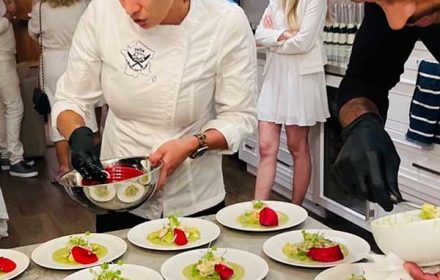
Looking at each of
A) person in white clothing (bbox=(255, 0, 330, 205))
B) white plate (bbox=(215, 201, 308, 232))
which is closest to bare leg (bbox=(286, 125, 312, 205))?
person in white clothing (bbox=(255, 0, 330, 205))

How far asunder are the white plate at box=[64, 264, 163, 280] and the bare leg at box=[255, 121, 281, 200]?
2.20 metres

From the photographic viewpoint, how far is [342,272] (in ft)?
4.01

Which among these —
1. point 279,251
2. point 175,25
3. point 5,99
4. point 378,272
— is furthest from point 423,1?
point 5,99

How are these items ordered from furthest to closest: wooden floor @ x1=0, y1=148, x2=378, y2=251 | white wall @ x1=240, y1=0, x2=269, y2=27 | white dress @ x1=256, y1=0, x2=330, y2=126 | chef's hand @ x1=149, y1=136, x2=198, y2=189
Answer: white wall @ x1=240, y1=0, x2=269, y2=27 → wooden floor @ x1=0, y1=148, x2=378, y2=251 → white dress @ x1=256, y1=0, x2=330, y2=126 → chef's hand @ x1=149, y1=136, x2=198, y2=189

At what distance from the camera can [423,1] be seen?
2.89 ft

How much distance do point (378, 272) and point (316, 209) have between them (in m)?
2.70

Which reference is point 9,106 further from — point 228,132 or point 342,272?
point 342,272

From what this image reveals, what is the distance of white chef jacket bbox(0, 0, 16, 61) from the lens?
4344mm

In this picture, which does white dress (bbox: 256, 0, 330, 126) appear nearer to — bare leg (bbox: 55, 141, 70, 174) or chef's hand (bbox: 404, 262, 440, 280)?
bare leg (bbox: 55, 141, 70, 174)

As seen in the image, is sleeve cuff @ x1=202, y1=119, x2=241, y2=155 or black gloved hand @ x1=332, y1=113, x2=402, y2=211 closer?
black gloved hand @ x1=332, y1=113, x2=402, y2=211

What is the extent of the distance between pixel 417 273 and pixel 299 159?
2.49 m

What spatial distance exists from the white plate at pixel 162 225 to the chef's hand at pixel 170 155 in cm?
9

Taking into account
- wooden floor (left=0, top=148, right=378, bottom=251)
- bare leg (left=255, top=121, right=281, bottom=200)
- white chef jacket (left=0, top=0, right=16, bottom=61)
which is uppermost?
white chef jacket (left=0, top=0, right=16, bottom=61)

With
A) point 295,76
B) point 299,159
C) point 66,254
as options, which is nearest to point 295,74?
point 295,76
